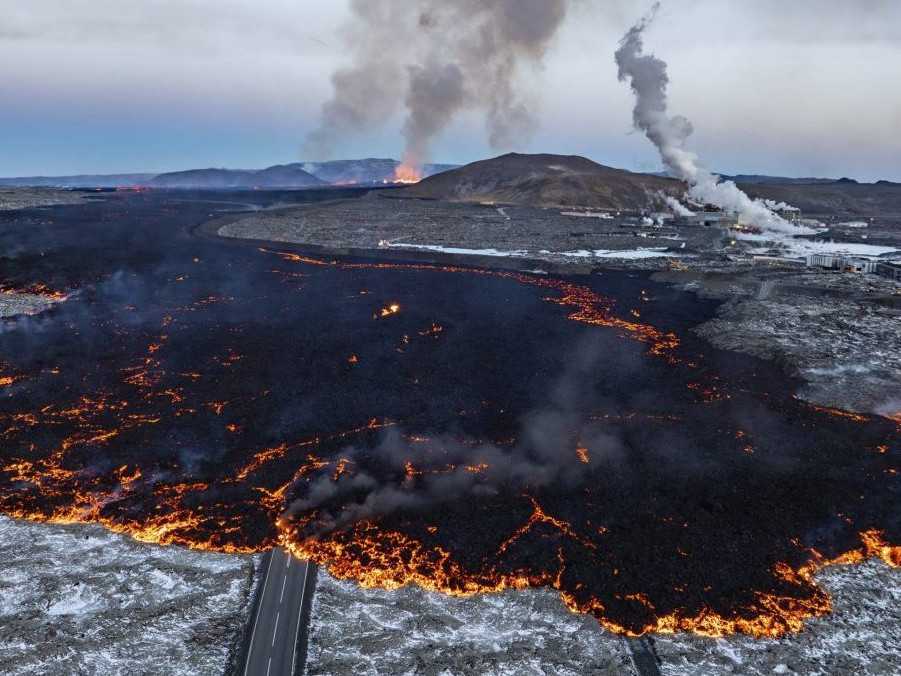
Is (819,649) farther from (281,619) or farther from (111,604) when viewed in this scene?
(111,604)

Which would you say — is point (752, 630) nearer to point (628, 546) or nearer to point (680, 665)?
point (680, 665)

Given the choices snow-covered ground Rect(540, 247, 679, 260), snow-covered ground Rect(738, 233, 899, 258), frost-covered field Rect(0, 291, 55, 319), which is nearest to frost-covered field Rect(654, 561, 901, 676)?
frost-covered field Rect(0, 291, 55, 319)

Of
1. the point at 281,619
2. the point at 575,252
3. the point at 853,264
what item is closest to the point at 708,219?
the point at 853,264

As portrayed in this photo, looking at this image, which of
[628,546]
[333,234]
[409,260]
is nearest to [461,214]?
[333,234]

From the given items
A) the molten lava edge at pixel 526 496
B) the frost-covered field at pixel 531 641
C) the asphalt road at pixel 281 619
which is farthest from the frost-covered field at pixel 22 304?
the frost-covered field at pixel 531 641

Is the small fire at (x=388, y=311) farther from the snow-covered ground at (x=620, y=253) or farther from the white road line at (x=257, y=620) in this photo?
the snow-covered ground at (x=620, y=253)
